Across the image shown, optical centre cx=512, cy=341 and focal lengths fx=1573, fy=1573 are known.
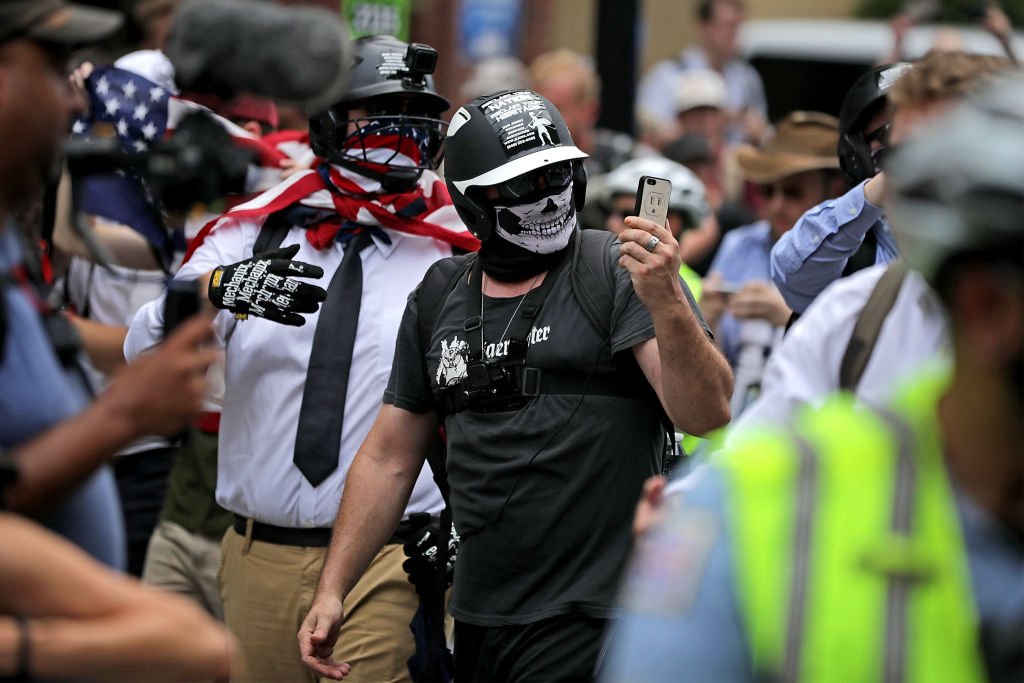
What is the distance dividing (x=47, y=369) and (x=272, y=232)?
2.58 m

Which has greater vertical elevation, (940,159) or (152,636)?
(940,159)

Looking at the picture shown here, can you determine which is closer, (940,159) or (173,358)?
(940,159)

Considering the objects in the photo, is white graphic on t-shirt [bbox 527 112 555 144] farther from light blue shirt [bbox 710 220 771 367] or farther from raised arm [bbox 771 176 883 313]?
light blue shirt [bbox 710 220 771 367]

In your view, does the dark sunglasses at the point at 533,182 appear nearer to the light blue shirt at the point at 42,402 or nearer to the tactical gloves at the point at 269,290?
the tactical gloves at the point at 269,290

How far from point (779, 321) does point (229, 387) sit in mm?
2250

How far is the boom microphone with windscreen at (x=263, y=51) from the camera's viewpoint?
2.59 metres

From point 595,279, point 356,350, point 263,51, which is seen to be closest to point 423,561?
point 356,350

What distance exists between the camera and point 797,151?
22.0 ft

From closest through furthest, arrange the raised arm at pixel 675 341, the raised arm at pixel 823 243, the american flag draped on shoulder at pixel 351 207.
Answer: the raised arm at pixel 675 341 < the raised arm at pixel 823 243 < the american flag draped on shoulder at pixel 351 207

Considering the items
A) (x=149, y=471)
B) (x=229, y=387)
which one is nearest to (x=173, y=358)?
(x=229, y=387)

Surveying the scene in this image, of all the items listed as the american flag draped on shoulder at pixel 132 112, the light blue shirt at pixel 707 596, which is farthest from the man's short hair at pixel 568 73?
the light blue shirt at pixel 707 596

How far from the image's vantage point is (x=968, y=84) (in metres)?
2.84

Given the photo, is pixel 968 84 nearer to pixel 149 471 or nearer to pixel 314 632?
pixel 314 632

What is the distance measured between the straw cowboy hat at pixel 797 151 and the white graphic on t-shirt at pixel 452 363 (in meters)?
2.78
